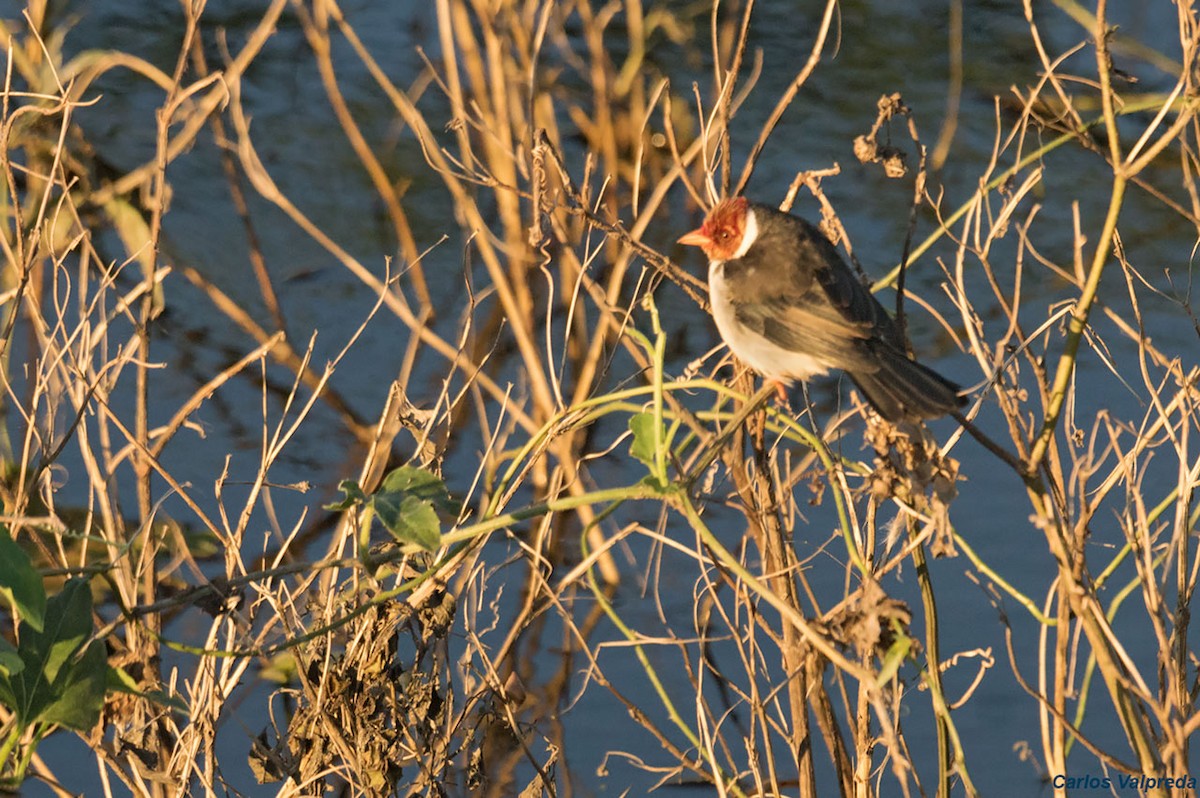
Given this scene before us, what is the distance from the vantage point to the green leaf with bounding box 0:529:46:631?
229 cm

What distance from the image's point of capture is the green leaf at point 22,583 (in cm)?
229

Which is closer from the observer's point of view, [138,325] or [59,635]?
[59,635]

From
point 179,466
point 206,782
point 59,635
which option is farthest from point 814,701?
point 179,466

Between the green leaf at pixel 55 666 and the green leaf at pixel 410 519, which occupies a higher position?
the green leaf at pixel 410 519

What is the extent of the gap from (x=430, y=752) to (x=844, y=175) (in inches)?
170

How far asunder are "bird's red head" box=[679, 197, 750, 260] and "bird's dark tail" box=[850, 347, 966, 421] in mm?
624

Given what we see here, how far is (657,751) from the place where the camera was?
437 centimetres

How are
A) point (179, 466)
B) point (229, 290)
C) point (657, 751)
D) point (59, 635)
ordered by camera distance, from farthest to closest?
point (229, 290) → point (179, 466) → point (657, 751) → point (59, 635)

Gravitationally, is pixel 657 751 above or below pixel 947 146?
below

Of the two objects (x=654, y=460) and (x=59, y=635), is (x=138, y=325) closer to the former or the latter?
(x=59, y=635)

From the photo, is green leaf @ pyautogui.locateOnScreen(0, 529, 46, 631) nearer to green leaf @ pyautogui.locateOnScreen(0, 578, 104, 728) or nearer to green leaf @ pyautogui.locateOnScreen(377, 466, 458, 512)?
green leaf @ pyautogui.locateOnScreen(0, 578, 104, 728)

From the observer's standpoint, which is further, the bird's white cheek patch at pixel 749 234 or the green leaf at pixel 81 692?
the bird's white cheek patch at pixel 749 234

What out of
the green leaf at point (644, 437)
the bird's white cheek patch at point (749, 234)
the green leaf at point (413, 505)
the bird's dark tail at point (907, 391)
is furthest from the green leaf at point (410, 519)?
the bird's white cheek patch at point (749, 234)

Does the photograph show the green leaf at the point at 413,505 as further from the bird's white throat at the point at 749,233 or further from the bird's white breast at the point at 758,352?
the bird's white throat at the point at 749,233
